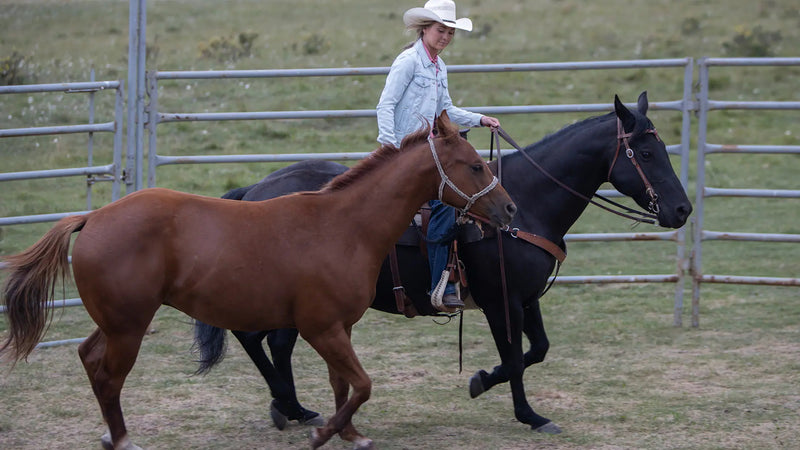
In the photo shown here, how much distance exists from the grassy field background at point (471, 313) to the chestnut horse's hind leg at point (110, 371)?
0.43 meters

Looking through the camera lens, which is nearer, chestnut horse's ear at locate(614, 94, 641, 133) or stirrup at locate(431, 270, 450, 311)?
stirrup at locate(431, 270, 450, 311)

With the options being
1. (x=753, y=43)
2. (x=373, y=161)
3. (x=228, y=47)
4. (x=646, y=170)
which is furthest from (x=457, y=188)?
(x=753, y=43)

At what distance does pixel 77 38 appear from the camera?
792 inches

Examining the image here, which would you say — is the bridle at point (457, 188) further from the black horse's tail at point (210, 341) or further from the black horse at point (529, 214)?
the black horse's tail at point (210, 341)

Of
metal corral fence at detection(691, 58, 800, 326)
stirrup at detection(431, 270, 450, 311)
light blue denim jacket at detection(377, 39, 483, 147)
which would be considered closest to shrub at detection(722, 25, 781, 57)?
metal corral fence at detection(691, 58, 800, 326)

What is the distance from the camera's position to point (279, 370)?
539 cm

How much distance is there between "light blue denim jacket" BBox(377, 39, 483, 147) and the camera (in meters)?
5.06

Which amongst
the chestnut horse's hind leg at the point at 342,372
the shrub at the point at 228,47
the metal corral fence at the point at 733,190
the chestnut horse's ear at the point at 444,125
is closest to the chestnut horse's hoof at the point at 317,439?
the chestnut horse's hind leg at the point at 342,372

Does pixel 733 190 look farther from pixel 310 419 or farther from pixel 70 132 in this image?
pixel 70 132

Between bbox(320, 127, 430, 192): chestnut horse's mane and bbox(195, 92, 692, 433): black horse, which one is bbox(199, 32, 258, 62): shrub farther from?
bbox(320, 127, 430, 192): chestnut horse's mane

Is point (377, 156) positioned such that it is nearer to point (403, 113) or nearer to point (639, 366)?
point (403, 113)

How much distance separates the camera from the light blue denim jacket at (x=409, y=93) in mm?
5059

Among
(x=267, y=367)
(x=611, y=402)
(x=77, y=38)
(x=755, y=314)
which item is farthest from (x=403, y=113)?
(x=77, y=38)

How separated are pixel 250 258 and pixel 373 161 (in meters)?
0.78
